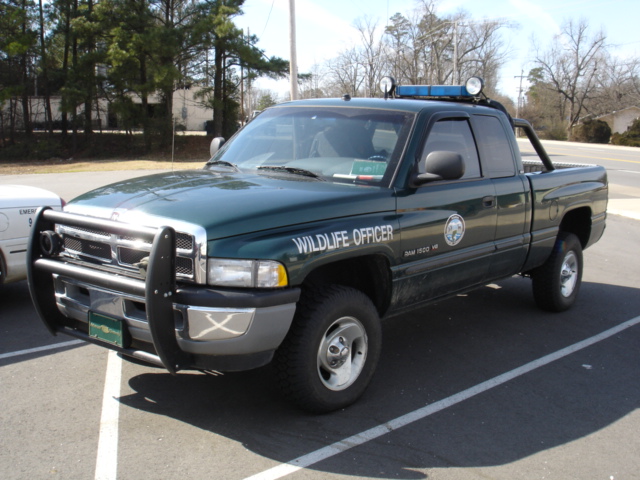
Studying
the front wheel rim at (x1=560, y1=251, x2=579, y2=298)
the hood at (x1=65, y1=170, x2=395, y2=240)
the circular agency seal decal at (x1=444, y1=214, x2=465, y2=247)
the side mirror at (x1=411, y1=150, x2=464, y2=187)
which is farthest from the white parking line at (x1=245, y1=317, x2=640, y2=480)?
the side mirror at (x1=411, y1=150, x2=464, y2=187)

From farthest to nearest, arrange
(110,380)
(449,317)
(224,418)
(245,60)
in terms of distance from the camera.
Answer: (245,60) < (449,317) < (110,380) < (224,418)

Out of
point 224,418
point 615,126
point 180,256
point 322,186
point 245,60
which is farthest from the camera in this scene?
point 615,126

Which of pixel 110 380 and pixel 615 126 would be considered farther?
pixel 615 126

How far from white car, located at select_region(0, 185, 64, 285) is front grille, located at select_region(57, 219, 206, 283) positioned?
218cm

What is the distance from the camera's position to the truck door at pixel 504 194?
5137 mm

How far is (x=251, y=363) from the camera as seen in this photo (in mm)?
3416

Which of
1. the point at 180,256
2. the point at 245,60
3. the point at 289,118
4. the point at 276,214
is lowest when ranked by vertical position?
the point at 180,256

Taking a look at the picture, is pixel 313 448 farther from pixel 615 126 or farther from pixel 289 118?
pixel 615 126

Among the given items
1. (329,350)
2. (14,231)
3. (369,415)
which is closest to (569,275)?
(369,415)

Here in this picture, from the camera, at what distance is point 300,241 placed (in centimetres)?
351

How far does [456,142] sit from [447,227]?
0.79m

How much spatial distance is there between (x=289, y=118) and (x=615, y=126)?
78.5 metres

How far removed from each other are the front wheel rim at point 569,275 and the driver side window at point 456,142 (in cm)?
196

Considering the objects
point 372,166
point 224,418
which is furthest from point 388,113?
point 224,418
